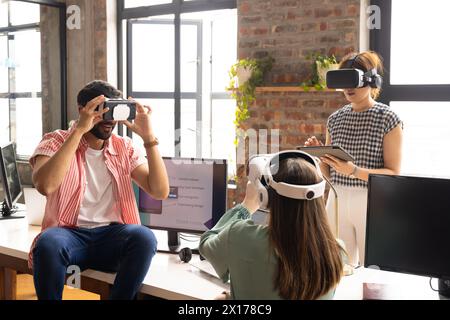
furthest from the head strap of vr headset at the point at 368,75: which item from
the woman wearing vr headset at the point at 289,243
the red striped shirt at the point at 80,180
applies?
the woman wearing vr headset at the point at 289,243

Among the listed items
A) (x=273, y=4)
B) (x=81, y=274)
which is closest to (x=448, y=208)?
(x=81, y=274)

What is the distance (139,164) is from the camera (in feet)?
Answer: 8.50

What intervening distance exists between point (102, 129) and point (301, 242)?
1153 millimetres

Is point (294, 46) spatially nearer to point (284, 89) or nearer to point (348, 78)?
point (284, 89)

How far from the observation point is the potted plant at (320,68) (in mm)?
4119

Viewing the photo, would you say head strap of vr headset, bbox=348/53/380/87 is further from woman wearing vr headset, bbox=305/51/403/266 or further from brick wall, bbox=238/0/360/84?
brick wall, bbox=238/0/360/84

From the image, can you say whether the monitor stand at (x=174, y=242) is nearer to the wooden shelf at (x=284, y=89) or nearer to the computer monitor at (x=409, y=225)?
the computer monitor at (x=409, y=225)

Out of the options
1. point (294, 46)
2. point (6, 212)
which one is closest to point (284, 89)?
point (294, 46)

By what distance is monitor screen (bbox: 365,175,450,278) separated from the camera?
6.33 feet

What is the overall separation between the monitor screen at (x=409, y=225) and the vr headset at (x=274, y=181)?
0.44m

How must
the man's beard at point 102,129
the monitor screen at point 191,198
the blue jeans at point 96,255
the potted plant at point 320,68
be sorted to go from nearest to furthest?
1. the blue jeans at point 96,255
2. the man's beard at point 102,129
3. the monitor screen at point 191,198
4. the potted plant at point 320,68

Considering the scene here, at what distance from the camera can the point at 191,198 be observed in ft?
8.67

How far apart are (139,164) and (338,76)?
3.33 feet
